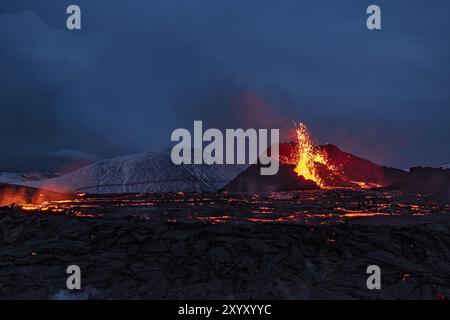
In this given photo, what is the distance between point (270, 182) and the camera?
40.9m

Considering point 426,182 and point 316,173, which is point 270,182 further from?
point 426,182

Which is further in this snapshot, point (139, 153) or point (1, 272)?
point (139, 153)

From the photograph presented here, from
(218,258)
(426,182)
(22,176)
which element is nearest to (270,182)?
(426,182)

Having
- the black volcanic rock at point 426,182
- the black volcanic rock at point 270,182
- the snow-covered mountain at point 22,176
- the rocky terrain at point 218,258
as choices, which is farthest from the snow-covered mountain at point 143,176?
the snow-covered mountain at point 22,176

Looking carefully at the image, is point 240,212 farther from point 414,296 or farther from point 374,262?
point 414,296

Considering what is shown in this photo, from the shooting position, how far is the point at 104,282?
10688 mm

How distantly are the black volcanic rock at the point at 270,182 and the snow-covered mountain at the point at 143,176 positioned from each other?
69.0 inches

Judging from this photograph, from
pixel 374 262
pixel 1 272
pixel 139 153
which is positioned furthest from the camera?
pixel 139 153
